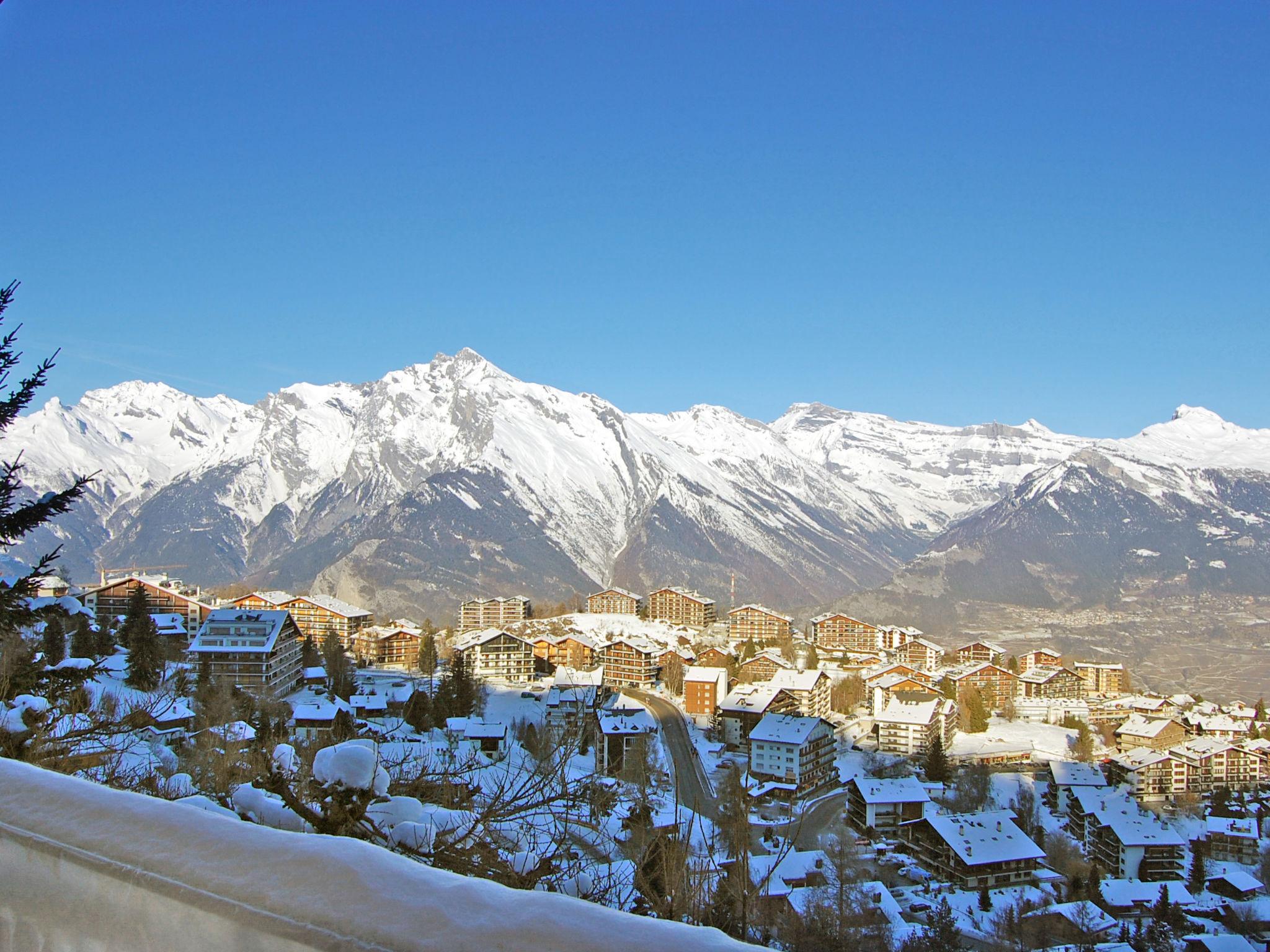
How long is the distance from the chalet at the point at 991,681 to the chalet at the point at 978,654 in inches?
156

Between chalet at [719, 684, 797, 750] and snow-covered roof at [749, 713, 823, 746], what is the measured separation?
1.02 meters

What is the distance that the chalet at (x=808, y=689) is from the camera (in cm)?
3394

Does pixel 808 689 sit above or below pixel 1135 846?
above

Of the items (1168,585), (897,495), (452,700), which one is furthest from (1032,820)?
(897,495)

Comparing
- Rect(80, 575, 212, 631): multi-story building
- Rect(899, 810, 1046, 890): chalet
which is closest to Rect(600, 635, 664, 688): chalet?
Rect(80, 575, 212, 631): multi-story building

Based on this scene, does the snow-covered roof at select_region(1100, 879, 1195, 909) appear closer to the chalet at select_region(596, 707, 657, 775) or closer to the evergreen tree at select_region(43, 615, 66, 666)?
the chalet at select_region(596, 707, 657, 775)

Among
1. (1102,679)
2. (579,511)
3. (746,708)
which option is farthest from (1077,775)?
(579,511)

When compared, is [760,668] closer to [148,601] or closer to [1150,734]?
[1150,734]

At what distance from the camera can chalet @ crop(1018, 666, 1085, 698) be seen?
41.4 meters

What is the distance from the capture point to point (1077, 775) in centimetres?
2664

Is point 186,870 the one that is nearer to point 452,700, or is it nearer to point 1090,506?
point 452,700

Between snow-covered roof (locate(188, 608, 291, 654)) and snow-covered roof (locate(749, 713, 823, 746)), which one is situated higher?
snow-covered roof (locate(188, 608, 291, 654))

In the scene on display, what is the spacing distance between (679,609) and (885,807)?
31.3 metres

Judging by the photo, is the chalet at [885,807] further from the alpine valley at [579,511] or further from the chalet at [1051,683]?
the alpine valley at [579,511]
